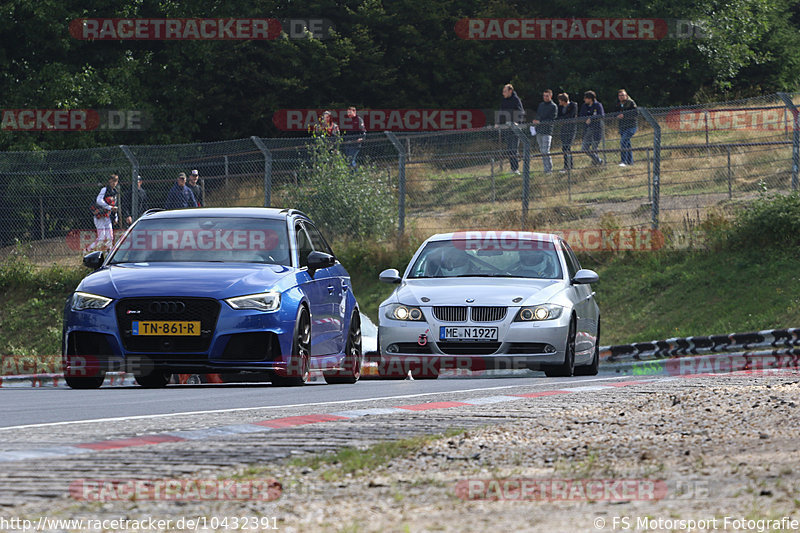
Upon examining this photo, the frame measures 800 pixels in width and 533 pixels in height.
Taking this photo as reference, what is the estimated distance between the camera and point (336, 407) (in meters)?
10.1

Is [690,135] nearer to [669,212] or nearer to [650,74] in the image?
[669,212]

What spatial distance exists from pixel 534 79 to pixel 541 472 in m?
48.4

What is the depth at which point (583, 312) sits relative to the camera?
15.1 m

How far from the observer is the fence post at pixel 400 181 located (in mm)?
25031

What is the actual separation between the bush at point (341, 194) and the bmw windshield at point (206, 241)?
12.6 metres

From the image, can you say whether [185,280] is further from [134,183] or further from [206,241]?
[134,183]

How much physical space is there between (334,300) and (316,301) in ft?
2.13

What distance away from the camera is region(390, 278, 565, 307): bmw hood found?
1406cm

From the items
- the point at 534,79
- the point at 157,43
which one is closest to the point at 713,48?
the point at 534,79

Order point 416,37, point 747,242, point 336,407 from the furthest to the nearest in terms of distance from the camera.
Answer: point 416,37 → point 747,242 → point 336,407

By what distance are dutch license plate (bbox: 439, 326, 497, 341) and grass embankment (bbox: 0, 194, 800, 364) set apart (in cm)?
760

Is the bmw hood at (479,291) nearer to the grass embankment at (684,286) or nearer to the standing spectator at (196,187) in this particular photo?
the grass embankment at (684,286)

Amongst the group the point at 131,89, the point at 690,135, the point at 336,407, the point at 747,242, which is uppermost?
the point at 131,89

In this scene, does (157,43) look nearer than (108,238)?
No
